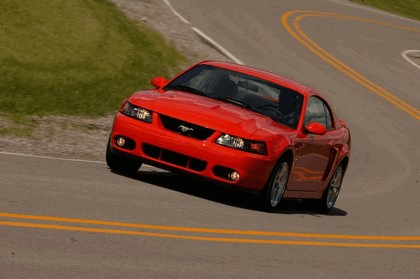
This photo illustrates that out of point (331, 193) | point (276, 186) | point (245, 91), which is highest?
point (245, 91)

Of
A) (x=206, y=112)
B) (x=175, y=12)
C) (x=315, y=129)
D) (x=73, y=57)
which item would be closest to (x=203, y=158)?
(x=206, y=112)

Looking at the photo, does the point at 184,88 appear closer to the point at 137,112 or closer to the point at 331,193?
the point at 137,112

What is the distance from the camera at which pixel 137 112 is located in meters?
13.1

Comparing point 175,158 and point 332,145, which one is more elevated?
point 175,158

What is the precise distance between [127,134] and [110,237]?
3751mm

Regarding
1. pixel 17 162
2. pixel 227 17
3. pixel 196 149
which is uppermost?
pixel 196 149

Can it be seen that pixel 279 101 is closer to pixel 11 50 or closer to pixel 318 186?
pixel 318 186

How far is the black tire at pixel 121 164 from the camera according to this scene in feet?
44.4

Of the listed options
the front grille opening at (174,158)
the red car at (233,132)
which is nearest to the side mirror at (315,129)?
the red car at (233,132)

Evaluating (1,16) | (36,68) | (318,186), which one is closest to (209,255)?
(318,186)

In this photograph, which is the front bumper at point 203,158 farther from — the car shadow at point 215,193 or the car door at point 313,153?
the car door at point 313,153

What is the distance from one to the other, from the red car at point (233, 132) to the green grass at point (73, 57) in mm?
4911

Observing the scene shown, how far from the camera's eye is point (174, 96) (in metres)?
13.4

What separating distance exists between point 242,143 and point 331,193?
3.04 metres
